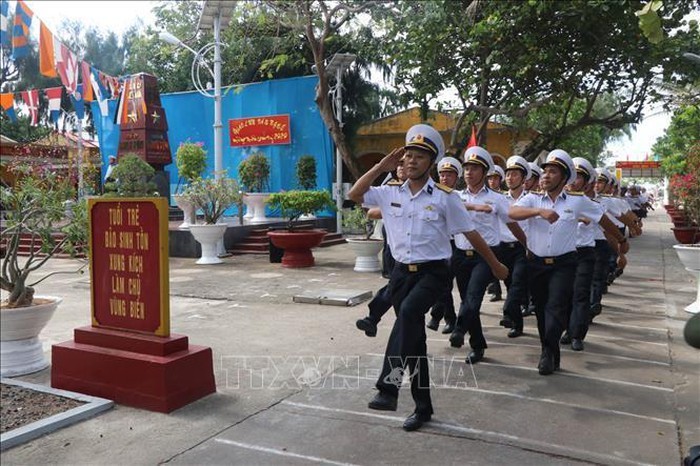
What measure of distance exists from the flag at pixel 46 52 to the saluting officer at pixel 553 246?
12565mm

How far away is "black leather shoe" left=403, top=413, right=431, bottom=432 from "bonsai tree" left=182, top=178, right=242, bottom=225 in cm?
933

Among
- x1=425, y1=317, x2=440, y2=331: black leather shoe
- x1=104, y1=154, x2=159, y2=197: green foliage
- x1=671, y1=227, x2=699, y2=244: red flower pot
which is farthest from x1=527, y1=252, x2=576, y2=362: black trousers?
x1=671, y1=227, x2=699, y2=244: red flower pot

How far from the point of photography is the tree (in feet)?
36.3

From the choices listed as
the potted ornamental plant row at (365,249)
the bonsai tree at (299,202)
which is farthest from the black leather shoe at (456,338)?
the bonsai tree at (299,202)

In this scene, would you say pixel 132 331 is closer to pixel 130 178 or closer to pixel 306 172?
pixel 130 178

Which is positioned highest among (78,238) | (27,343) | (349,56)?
(349,56)

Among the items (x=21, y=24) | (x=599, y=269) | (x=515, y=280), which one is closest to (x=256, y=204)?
(x=21, y=24)

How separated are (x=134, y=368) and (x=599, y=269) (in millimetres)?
5303

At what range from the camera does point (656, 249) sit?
1552 cm

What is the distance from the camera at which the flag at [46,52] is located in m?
13.7

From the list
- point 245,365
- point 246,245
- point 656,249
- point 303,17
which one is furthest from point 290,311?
point 656,249

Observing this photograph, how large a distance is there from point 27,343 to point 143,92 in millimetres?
14668

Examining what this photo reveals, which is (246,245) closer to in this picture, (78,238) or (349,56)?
(349,56)

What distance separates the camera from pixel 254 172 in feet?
63.0
